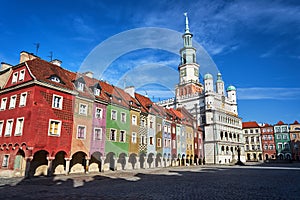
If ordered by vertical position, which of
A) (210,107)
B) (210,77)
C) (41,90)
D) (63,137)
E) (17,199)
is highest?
(210,77)

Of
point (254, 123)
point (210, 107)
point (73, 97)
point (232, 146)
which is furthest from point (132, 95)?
point (254, 123)

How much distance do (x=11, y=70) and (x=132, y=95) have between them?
64.9 ft

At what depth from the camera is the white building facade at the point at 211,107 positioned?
6312 centimetres

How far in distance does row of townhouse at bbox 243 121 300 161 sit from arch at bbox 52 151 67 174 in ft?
279

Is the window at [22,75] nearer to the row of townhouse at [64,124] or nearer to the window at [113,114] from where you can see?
the row of townhouse at [64,124]

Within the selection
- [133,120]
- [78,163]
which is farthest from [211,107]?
[78,163]

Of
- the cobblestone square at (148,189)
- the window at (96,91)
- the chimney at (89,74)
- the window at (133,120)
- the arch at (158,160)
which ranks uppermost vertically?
the chimney at (89,74)

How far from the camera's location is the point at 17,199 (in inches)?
478

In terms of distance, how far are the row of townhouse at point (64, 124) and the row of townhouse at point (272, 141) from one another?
223 feet

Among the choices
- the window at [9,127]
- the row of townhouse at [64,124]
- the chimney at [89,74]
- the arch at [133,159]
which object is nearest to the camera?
the row of townhouse at [64,124]

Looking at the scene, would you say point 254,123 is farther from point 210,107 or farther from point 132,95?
point 132,95

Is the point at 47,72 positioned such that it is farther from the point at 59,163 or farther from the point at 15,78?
the point at 59,163

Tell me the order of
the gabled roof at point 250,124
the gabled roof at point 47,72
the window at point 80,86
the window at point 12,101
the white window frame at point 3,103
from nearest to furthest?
the gabled roof at point 47,72 < the window at point 12,101 < the white window frame at point 3,103 < the window at point 80,86 < the gabled roof at point 250,124

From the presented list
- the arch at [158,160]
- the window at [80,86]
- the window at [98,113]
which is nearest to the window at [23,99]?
the window at [80,86]
